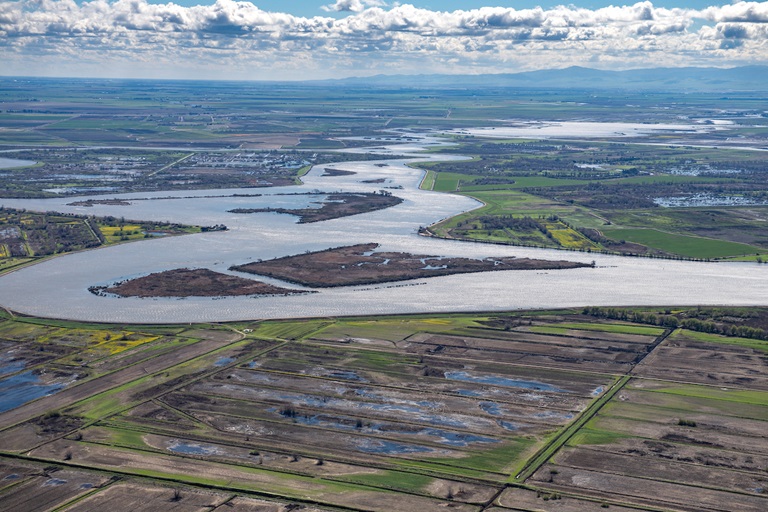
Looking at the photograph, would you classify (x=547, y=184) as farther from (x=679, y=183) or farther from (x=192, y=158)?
(x=192, y=158)

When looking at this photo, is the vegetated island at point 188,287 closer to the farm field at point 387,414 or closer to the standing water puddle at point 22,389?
the farm field at point 387,414

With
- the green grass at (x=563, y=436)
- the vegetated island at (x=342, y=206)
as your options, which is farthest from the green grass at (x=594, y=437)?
the vegetated island at (x=342, y=206)

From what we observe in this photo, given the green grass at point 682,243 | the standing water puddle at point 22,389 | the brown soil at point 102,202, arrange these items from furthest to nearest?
the brown soil at point 102,202, the green grass at point 682,243, the standing water puddle at point 22,389

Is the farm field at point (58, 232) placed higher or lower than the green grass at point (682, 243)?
higher

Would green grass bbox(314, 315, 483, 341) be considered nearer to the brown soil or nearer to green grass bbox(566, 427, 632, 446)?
green grass bbox(566, 427, 632, 446)

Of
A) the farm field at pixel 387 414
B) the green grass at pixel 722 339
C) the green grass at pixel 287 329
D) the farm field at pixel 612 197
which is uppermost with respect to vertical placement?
the farm field at pixel 387 414

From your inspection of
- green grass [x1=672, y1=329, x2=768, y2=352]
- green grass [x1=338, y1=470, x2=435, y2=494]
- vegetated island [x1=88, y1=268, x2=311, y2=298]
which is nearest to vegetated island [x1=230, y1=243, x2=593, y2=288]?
vegetated island [x1=88, y1=268, x2=311, y2=298]
